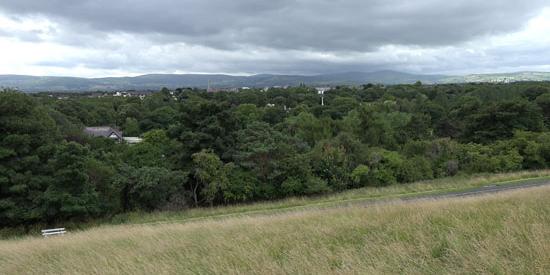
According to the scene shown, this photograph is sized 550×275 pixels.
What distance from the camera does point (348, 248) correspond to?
621 cm

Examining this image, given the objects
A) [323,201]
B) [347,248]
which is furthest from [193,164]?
[347,248]

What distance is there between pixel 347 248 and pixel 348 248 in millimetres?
30

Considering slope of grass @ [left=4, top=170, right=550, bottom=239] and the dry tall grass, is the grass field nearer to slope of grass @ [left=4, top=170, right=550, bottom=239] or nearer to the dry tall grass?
the dry tall grass

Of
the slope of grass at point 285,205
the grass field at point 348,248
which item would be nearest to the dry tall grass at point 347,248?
the grass field at point 348,248

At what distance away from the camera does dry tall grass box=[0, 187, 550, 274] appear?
5055 millimetres

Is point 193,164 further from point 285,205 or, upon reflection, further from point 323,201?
point 323,201

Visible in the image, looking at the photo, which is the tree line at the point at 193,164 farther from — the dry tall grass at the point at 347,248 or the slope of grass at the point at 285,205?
the dry tall grass at the point at 347,248

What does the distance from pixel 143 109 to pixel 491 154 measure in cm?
7057

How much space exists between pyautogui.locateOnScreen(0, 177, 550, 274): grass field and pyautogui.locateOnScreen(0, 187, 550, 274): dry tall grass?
2cm

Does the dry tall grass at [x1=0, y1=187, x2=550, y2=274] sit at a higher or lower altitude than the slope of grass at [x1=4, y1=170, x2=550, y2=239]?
higher

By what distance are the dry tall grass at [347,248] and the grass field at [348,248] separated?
16 mm

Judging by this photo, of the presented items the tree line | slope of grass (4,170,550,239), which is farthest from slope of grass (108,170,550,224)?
the tree line

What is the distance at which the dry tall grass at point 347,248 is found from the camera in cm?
505

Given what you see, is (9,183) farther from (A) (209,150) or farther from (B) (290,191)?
(B) (290,191)
